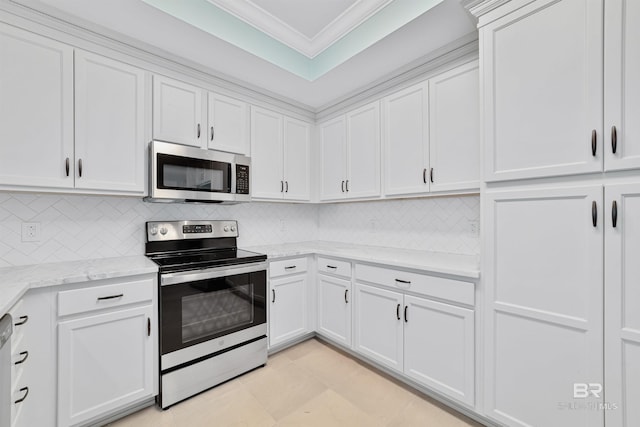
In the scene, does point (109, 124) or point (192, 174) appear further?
point (192, 174)

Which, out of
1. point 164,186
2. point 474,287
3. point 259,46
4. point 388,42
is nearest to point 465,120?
point 388,42

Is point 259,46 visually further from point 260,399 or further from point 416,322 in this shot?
point 260,399

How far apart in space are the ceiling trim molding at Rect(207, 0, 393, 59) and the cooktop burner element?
1664mm

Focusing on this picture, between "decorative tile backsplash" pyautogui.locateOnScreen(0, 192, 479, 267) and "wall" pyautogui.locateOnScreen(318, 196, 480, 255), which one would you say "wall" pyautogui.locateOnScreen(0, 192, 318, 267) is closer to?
"decorative tile backsplash" pyautogui.locateOnScreen(0, 192, 479, 267)

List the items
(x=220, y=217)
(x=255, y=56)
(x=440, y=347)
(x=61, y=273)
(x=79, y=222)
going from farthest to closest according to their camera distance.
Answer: (x=220, y=217) < (x=255, y=56) < (x=79, y=222) < (x=440, y=347) < (x=61, y=273)

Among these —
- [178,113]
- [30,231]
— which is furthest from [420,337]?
[30,231]

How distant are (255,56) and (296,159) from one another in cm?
112

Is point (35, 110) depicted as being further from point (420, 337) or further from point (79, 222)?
point (420, 337)

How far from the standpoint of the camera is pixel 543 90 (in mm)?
1352

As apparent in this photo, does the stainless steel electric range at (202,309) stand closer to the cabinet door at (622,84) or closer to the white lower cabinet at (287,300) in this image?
the white lower cabinet at (287,300)

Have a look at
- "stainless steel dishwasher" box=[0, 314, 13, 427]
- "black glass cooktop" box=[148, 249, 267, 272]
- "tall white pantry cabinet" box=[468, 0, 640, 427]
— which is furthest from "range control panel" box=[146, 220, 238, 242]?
"tall white pantry cabinet" box=[468, 0, 640, 427]

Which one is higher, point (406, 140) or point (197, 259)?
point (406, 140)

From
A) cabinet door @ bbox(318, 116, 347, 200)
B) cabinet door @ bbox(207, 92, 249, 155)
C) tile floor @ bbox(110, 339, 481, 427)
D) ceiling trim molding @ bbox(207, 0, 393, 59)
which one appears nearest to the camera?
tile floor @ bbox(110, 339, 481, 427)

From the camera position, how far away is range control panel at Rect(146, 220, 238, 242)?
2216mm
